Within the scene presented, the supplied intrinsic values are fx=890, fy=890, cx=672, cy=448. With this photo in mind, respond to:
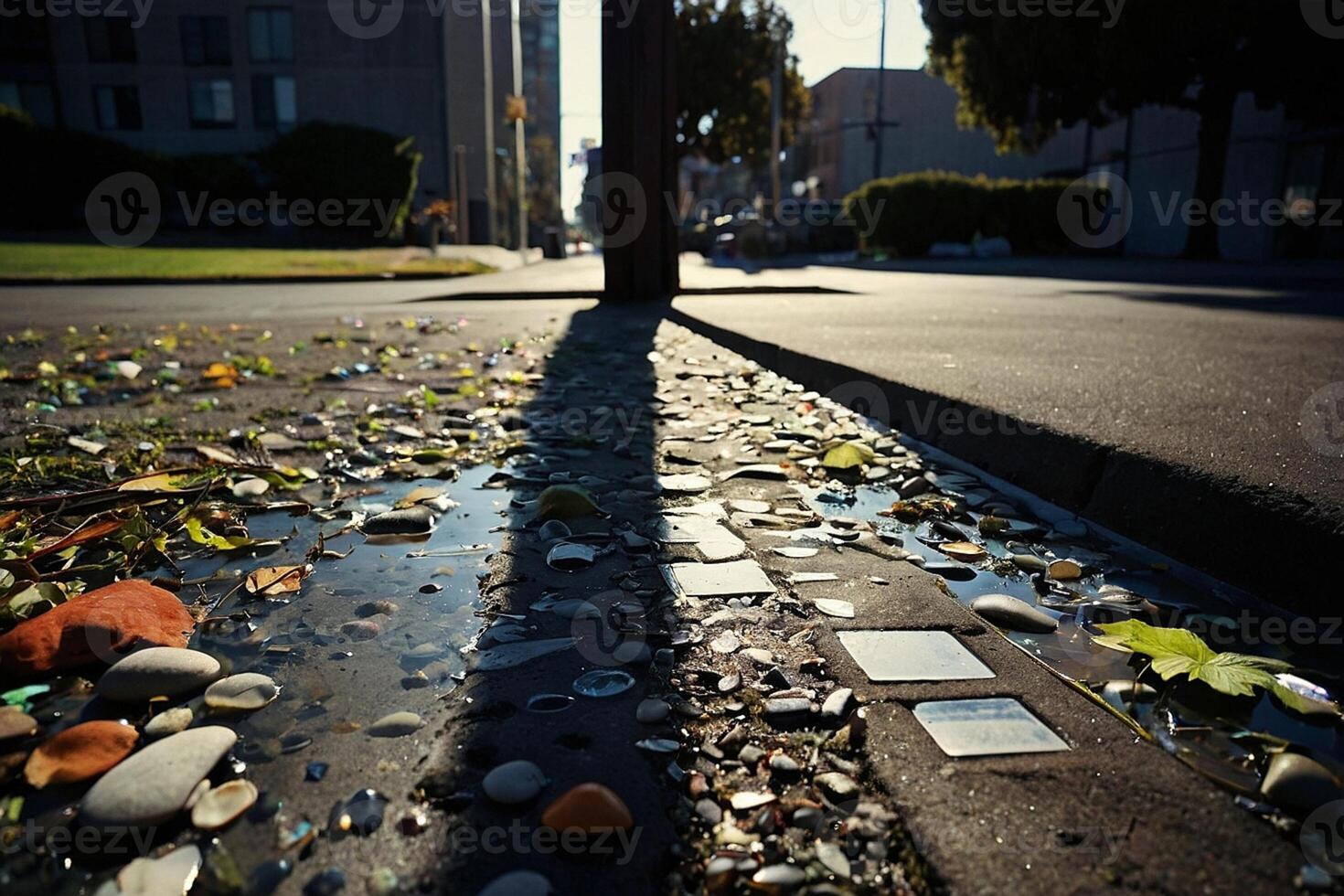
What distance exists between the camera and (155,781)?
3.14 ft

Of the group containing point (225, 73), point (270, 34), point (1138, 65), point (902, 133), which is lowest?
point (1138, 65)

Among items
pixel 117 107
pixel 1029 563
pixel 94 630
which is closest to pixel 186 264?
pixel 94 630

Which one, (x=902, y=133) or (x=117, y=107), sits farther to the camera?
(x=902, y=133)

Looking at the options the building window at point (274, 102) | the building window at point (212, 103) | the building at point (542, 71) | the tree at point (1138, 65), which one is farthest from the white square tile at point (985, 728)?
the building at point (542, 71)

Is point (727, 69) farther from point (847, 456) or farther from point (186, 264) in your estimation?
point (847, 456)

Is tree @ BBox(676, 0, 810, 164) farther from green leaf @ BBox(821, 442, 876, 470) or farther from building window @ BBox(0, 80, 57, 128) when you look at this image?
green leaf @ BBox(821, 442, 876, 470)

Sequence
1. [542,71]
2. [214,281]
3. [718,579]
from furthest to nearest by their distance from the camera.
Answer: [542,71]
[214,281]
[718,579]

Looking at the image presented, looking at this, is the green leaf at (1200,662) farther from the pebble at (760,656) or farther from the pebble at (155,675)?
the pebble at (155,675)

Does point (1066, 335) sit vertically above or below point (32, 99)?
below

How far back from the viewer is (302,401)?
3408mm

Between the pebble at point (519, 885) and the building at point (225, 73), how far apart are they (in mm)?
29138

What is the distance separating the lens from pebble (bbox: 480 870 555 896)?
81 centimetres

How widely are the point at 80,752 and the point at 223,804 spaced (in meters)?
0.22

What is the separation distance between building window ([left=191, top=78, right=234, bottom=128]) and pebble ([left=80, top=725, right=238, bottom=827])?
3208 centimetres
